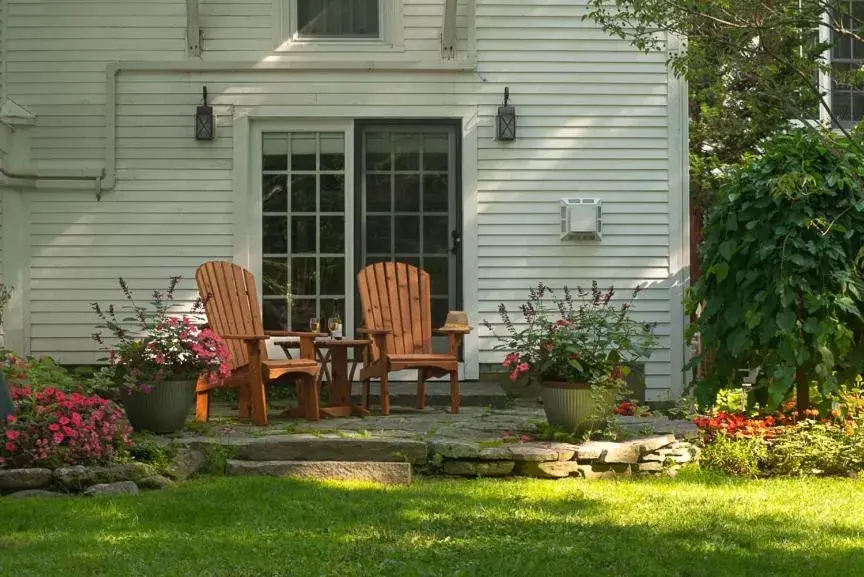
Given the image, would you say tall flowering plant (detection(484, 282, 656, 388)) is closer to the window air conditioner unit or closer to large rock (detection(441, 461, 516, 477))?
large rock (detection(441, 461, 516, 477))

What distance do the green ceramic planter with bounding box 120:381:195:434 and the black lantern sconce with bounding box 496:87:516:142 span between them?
3.14 m

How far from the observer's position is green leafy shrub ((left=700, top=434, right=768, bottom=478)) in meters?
5.81

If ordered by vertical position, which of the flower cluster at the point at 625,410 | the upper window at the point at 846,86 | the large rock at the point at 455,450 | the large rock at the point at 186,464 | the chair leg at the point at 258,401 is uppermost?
the upper window at the point at 846,86

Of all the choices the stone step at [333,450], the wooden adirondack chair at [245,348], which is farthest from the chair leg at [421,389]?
the stone step at [333,450]

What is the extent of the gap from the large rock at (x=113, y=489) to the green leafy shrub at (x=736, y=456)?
2782 millimetres

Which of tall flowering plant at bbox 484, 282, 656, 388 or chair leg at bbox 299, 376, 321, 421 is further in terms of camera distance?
chair leg at bbox 299, 376, 321, 421

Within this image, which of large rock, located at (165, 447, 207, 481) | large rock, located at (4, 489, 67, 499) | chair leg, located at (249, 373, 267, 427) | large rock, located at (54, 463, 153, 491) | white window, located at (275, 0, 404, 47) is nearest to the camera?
large rock, located at (4, 489, 67, 499)

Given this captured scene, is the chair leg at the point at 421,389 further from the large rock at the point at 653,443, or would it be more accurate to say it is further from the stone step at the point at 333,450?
the large rock at the point at 653,443

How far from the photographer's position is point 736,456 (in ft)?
19.2

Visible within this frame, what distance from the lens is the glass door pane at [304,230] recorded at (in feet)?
27.1

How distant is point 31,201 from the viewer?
812cm

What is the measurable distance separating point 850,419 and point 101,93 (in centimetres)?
523

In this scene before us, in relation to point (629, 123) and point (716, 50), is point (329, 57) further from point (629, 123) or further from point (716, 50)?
point (716, 50)

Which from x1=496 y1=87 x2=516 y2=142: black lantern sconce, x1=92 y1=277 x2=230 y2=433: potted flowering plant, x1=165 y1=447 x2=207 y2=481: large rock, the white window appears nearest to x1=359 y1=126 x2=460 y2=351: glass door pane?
x1=496 y1=87 x2=516 y2=142: black lantern sconce
